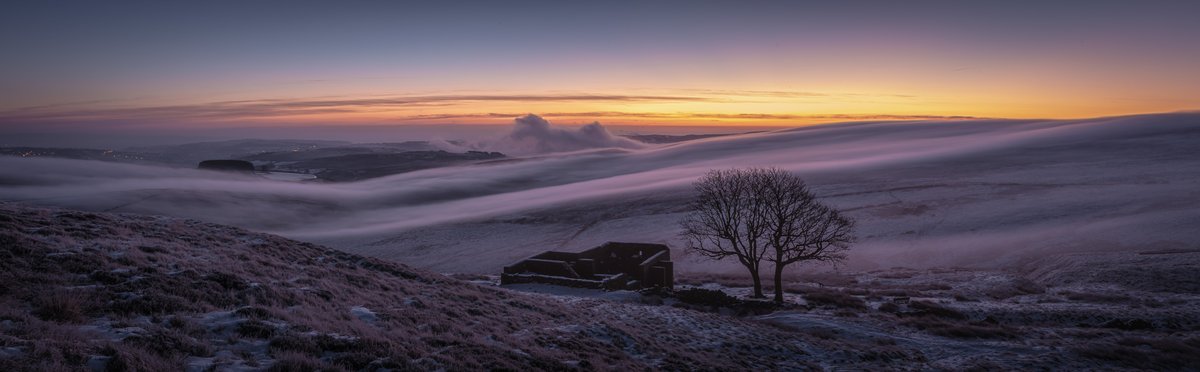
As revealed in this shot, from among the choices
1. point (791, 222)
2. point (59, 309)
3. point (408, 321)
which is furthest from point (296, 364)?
point (791, 222)

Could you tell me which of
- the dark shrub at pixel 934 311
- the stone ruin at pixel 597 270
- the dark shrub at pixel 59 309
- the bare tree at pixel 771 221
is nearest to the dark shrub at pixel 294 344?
the dark shrub at pixel 59 309

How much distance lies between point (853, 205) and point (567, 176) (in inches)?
2717

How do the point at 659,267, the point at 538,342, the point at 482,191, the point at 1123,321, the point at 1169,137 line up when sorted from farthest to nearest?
1. the point at 482,191
2. the point at 1169,137
3. the point at 659,267
4. the point at 1123,321
5. the point at 538,342

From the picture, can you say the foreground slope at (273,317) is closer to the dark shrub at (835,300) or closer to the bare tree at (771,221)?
the dark shrub at (835,300)

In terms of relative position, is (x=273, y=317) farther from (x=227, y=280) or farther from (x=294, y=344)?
(x=227, y=280)

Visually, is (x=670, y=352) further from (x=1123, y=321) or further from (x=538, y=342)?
(x=1123, y=321)

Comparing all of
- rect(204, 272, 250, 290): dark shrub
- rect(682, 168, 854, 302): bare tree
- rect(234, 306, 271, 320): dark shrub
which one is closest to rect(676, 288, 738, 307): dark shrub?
rect(682, 168, 854, 302): bare tree

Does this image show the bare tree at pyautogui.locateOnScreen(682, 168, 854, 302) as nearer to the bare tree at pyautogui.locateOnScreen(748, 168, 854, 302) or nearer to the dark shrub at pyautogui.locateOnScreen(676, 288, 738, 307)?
the bare tree at pyautogui.locateOnScreen(748, 168, 854, 302)

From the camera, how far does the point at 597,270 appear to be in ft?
113

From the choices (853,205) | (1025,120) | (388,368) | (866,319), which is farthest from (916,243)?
(1025,120)

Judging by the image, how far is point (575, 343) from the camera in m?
13.9

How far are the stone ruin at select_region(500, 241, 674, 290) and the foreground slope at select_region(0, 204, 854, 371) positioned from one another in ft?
31.5

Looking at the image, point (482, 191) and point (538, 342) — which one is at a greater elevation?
point (538, 342)

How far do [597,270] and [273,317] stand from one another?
2359 centimetres
